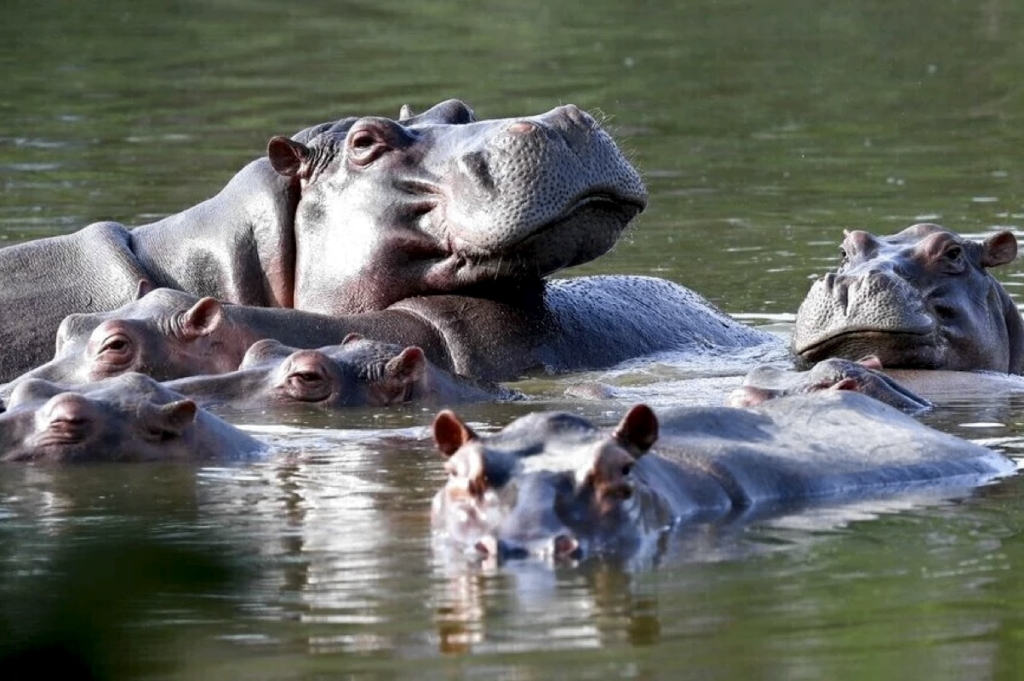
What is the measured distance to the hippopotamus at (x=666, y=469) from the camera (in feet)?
16.3

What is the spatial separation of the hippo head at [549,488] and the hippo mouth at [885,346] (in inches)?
140

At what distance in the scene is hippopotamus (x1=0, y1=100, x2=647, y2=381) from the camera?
27.6 feet

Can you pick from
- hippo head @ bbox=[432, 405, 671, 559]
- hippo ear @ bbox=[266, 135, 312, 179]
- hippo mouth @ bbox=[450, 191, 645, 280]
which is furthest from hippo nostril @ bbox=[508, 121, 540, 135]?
hippo head @ bbox=[432, 405, 671, 559]

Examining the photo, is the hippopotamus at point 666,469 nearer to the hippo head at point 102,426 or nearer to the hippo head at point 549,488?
the hippo head at point 549,488

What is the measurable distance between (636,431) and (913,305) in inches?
144

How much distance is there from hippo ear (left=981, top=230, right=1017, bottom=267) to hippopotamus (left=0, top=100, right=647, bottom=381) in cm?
144

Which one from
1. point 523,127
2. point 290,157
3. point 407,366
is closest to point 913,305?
point 523,127

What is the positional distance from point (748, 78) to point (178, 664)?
17.5m

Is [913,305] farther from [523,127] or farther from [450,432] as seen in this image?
[450,432]

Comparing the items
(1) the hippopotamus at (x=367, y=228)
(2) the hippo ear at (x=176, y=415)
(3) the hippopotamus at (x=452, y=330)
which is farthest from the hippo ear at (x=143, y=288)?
(2) the hippo ear at (x=176, y=415)

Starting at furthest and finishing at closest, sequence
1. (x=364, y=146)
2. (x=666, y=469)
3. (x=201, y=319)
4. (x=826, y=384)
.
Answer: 1. (x=364, y=146)
2. (x=201, y=319)
3. (x=826, y=384)
4. (x=666, y=469)

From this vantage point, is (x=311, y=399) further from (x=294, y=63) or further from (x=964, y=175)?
(x=294, y=63)

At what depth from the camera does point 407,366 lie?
26.3 feet

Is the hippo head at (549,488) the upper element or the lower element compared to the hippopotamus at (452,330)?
upper
